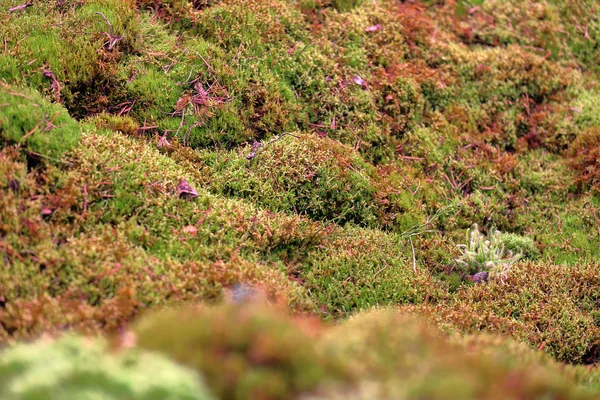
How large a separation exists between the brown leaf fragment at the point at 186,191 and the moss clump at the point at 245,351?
1915 mm

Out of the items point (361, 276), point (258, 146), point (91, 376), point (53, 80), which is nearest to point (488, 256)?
point (361, 276)

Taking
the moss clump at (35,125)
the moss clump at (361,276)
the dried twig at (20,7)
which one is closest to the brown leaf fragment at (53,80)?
the moss clump at (35,125)

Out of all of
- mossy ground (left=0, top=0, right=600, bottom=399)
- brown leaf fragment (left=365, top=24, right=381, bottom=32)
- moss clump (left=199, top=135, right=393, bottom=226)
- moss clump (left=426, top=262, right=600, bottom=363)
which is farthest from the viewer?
brown leaf fragment (left=365, top=24, right=381, bottom=32)

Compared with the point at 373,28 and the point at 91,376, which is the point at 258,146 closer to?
the point at 373,28

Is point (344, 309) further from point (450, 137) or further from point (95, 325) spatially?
point (450, 137)

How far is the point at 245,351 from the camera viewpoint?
257 cm

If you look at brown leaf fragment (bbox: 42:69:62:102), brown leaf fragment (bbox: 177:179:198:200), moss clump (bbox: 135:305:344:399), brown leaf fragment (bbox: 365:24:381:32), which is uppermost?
brown leaf fragment (bbox: 365:24:381:32)

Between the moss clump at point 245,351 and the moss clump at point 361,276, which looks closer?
the moss clump at point 245,351

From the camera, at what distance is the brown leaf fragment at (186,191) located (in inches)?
180

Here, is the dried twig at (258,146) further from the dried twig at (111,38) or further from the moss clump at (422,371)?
the moss clump at (422,371)

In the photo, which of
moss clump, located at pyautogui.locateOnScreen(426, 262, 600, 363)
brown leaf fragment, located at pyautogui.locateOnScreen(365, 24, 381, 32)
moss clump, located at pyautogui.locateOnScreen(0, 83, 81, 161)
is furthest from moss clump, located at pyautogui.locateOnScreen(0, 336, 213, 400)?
brown leaf fragment, located at pyautogui.locateOnScreen(365, 24, 381, 32)

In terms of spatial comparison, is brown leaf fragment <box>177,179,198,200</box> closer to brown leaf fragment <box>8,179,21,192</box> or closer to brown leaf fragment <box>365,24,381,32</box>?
brown leaf fragment <box>8,179,21,192</box>

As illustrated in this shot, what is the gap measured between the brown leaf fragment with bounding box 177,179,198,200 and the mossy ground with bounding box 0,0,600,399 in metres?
0.03

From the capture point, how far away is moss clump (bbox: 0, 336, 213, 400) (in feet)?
7.26
